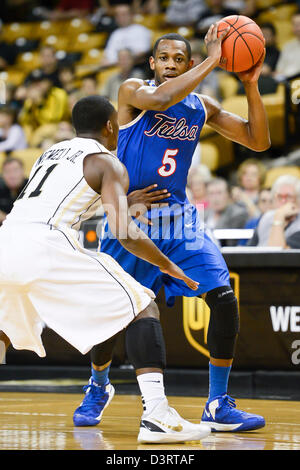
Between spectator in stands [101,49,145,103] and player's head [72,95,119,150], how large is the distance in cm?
636

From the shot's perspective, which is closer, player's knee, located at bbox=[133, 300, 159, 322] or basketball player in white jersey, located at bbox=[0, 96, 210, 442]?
basketball player in white jersey, located at bbox=[0, 96, 210, 442]

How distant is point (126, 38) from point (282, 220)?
5923 mm

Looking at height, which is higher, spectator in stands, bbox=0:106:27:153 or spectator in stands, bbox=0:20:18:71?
spectator in stands, bbox=0:20:18:71

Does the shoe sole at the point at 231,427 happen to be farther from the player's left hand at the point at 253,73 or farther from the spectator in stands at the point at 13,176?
the spectator in stands at the point at 13,176

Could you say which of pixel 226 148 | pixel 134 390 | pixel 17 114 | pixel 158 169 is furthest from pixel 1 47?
pixel 158 169

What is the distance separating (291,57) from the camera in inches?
360

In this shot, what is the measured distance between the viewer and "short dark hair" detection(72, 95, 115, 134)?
11.7 ft

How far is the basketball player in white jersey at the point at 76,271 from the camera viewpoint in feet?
10.5

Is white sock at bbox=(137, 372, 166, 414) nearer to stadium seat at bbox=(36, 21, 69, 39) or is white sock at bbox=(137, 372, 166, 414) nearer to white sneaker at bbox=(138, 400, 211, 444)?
white sneaker at bbox=(138, 400, 211, 444)

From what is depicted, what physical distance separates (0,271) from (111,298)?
457 mm

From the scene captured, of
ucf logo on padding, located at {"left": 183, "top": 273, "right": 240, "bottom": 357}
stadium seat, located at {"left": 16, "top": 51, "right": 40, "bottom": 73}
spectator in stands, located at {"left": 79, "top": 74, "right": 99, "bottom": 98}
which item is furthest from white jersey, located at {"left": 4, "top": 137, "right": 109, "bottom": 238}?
stadium seat, located at {"left": 16, "top": 51, "right": 40, "bottom": 73}

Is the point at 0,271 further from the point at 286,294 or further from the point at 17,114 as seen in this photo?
the point at 17,114

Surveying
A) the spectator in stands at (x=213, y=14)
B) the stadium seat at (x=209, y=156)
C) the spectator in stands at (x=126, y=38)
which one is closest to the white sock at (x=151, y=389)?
the stadium seat at (x=209, y=156)

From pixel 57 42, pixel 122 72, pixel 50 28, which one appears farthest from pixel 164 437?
pixel 50 28
